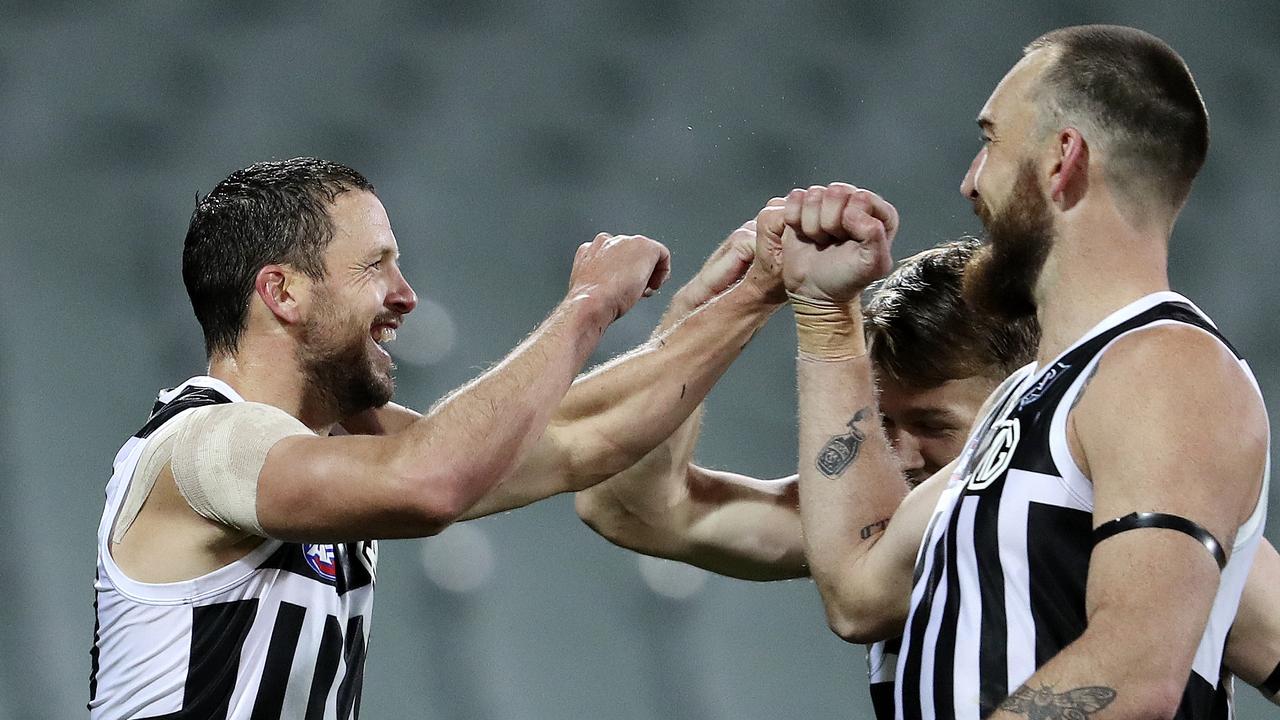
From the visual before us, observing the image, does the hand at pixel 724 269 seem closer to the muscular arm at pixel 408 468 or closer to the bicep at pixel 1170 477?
the muscular arm at pixel 408 468

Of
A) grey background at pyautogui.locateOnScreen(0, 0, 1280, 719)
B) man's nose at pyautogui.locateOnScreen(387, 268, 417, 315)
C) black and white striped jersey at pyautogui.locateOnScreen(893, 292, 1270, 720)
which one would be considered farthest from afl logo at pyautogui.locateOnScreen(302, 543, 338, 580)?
grey background at pyautogui.locateOnScreen(0, 0, 1280, 719)

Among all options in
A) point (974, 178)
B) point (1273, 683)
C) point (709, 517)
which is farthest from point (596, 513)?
point (1273, 683)

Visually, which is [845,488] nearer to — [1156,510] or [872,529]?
[872,529]

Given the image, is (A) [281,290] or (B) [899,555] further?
(A) [281,290]

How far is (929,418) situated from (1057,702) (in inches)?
40.7

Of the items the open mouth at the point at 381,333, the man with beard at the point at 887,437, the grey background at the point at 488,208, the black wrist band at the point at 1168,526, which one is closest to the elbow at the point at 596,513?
the man with beard at the point at 887,437

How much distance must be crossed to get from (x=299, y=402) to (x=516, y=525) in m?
1.76

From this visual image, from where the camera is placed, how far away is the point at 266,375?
2180 mm

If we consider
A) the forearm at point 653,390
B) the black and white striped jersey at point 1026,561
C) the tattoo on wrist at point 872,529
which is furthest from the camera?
the forearm at point 653,390

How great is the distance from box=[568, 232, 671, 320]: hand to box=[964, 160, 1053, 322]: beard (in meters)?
0.64

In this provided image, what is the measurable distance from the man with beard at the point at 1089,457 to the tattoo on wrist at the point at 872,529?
47 mm

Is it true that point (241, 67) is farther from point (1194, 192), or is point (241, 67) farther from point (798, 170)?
point (1194, 192)

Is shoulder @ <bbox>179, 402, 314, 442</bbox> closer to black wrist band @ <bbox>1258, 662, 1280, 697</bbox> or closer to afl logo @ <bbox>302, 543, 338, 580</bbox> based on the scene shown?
afl logo @ <bbox>302, 543, 338, 580</bbox>

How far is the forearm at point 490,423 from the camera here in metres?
1.88
